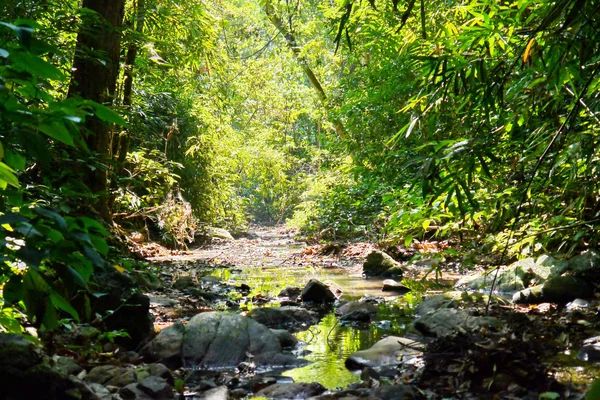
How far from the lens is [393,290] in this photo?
689 centimetres

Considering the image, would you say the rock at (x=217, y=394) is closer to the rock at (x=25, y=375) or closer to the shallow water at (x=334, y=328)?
the shallow water at (x=334, y=328)

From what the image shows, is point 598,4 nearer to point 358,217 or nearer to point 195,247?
point 358,217

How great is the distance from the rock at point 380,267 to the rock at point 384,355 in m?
4.46

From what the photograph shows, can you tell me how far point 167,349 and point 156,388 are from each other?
2.82ft

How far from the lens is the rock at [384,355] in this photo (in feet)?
11.9

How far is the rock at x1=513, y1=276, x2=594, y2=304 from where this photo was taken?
5094 millimetres

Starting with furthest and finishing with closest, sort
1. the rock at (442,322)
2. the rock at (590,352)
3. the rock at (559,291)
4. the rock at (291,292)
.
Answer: the rock at (291,292)
the rock at (559,291)
the rock at (442,322)
the rock at (590,352)

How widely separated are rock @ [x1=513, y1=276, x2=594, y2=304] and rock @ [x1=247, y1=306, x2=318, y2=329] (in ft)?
6.73

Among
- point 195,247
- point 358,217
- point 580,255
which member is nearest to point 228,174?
point 195,247

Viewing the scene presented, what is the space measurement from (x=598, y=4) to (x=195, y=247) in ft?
37.7

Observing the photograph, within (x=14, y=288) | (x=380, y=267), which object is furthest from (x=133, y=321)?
(x=380, y=267)

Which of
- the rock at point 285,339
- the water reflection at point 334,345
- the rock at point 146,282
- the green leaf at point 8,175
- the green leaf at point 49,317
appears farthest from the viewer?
the rock at point 146,282

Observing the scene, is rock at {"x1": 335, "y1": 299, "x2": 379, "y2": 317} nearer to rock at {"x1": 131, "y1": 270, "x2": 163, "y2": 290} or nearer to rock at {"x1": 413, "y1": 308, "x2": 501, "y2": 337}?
rock at {"x1": 413, "y1": 308, "x2": 501, "y2": 337}

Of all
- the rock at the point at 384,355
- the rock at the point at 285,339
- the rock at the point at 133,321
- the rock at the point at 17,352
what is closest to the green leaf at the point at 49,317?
the rock at the point at 17,352
